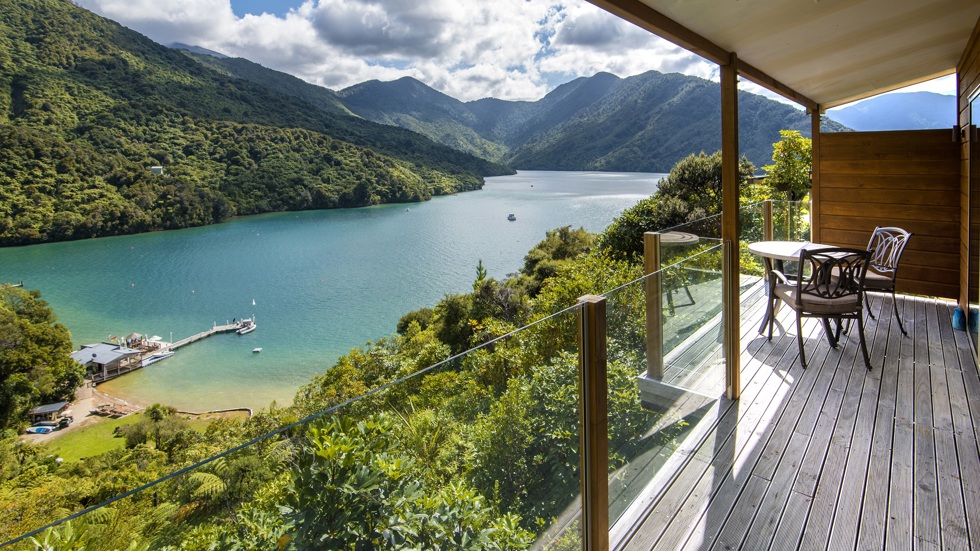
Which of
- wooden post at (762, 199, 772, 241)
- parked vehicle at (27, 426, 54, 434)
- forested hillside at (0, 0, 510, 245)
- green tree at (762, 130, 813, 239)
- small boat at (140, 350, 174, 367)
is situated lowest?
parked vehicle at (27, 426, 54, 434)

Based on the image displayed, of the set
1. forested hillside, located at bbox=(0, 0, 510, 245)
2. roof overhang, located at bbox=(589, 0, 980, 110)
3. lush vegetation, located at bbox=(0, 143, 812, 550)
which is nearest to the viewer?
lush vegetation, located at bbox=(0, 143, 812, 550)

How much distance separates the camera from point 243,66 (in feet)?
306

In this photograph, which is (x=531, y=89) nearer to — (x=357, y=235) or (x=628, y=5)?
(x=357, y=235)

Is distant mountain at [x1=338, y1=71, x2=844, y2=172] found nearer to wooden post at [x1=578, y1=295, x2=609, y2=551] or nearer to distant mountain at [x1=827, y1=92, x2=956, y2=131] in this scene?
distant mountain at [x1=827, y1=92, x2=956, y2=131]

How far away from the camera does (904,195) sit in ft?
15.7

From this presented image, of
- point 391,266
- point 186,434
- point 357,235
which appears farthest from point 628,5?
point 357,235

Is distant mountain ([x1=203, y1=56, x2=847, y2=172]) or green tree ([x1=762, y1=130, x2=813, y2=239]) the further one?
distant mountain ([x1=203, y1=56, x2=847, y2=172])

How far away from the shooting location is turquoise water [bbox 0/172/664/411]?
26781 millimetres

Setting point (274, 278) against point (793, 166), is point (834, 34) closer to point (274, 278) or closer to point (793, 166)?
point (793, 166)

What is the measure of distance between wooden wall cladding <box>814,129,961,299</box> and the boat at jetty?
32104 millimetres

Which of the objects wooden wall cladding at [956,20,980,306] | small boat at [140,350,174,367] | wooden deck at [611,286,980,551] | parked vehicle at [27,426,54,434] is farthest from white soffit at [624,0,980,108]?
small boat at [140,350,174,367]

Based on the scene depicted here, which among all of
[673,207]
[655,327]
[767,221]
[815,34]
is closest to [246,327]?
[673,207]

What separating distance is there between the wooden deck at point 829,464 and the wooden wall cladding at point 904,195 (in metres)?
1.71

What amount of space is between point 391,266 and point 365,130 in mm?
37408
